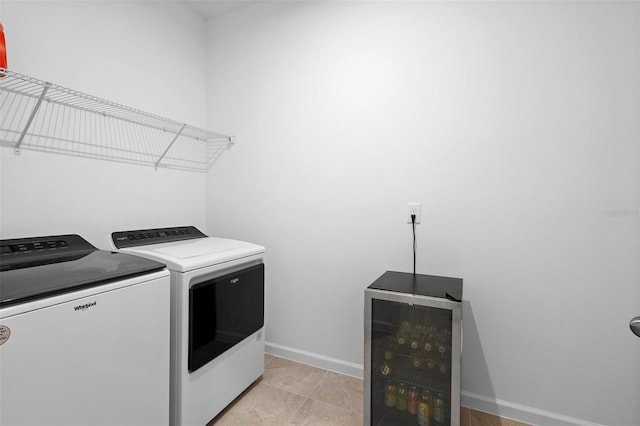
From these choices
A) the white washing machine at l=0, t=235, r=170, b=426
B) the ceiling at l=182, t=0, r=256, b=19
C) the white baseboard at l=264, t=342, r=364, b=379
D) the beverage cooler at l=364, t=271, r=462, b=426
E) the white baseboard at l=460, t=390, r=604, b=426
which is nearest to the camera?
the white washing machine at l=0, t=235, r=170, b=426

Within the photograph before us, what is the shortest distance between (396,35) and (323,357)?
215 cm

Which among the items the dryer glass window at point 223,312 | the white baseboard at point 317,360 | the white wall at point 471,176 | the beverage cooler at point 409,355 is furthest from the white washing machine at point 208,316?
the beverage cooler at point 409,355

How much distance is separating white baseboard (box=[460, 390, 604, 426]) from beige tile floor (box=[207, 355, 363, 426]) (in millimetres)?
642

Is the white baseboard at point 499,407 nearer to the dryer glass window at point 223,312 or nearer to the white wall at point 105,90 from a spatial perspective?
the dryer glass window at point 223,312

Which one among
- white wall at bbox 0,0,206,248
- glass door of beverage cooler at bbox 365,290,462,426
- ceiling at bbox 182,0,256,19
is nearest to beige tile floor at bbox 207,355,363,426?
glass door of beverage cooler at bbox 365,290,462,426

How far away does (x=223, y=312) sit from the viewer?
172 centimetres

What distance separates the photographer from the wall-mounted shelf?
1512mm

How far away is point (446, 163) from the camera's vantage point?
6.11 ft

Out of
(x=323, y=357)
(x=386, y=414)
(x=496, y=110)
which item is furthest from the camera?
(x=323, y=357)

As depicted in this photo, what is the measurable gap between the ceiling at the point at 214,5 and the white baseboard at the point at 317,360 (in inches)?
101

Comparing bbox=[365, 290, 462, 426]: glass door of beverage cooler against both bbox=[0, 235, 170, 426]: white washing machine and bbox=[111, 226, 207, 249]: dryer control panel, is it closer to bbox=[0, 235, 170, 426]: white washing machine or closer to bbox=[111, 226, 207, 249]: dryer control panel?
bbox=[0, 235, 170, 426]: white washing machine

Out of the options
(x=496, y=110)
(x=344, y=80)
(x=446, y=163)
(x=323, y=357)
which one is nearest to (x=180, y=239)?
(x=323, y=357)

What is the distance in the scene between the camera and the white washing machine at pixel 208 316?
4.99 feet

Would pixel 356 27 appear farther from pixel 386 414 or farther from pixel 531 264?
pixel 386 414
